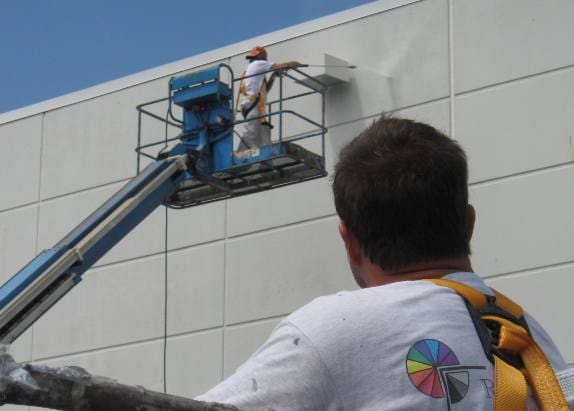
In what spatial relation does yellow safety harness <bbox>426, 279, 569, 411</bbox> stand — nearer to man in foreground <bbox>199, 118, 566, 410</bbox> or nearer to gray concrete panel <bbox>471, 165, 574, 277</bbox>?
man in foreground <bbox>199, 118, 566, 410</bbox>

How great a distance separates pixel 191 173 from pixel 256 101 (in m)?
0.98

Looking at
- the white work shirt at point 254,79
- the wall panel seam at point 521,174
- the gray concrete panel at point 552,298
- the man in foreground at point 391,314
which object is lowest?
the man in foreground at point 391,314

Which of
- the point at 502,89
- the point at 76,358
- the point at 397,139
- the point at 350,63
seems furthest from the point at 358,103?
the point at 397,139

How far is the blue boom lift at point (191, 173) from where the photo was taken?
11.4 m

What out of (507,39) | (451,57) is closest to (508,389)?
(507,39)

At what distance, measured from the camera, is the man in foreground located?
8.02ft

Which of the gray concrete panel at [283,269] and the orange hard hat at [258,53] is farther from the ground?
the orange hard hat at [258,53]

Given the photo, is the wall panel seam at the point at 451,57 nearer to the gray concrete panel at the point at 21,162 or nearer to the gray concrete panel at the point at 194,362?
the gray concrete panel at the point at 194,362

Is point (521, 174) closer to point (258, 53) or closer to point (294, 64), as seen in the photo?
point (294, 64)

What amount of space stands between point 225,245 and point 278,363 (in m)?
11.2

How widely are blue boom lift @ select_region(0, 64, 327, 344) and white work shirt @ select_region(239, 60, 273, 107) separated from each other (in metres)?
0.20

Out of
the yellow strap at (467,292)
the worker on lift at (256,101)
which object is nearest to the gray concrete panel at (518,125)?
the worker on lift at (256,101)

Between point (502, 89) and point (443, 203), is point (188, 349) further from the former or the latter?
point (443, 203)

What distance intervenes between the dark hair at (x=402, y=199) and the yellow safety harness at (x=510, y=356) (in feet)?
0.35
